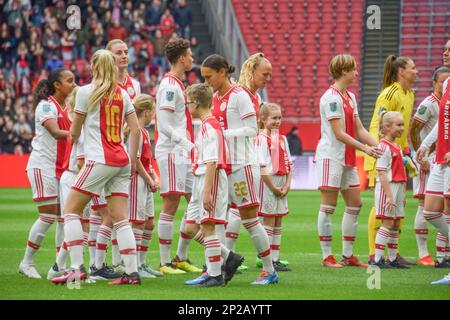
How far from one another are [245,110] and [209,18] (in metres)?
21.9

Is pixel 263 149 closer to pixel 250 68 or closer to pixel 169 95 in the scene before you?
pixel 250 68

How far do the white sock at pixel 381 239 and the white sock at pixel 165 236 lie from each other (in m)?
2.02

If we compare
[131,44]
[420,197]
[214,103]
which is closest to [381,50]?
[131,44]

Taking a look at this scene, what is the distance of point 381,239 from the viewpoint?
31.0ft

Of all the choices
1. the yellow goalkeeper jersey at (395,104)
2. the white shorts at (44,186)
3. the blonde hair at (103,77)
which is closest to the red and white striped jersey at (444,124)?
the yellow goalkeeper jersey at (395,104)

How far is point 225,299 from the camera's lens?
281 inches

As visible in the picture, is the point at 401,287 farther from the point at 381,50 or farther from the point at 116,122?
the point at 381,50

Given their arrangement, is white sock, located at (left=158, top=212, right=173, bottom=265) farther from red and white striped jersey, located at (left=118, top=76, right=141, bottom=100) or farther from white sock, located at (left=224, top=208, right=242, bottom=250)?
red and white striped jersey, located at (left=118, top=76, right=141, bottom=100)

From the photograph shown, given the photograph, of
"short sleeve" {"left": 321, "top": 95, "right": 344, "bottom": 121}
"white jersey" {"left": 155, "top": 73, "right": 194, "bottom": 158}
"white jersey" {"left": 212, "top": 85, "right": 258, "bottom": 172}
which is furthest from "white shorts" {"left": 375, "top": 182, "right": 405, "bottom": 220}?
"white jersey" {"left": 155, "top": 73, "right": 194, "bottom": 158}

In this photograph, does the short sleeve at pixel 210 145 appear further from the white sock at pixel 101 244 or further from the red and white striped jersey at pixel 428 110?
the red and white striped jersey at pixel 428 110

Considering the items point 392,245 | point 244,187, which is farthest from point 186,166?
point 392,245

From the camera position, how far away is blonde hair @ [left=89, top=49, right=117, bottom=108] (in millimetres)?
7785

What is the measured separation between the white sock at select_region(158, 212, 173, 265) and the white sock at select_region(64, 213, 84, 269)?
5.24 feet

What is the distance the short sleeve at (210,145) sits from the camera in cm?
771
